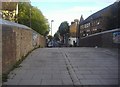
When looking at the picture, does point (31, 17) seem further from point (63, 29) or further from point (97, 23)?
point (63, 29)

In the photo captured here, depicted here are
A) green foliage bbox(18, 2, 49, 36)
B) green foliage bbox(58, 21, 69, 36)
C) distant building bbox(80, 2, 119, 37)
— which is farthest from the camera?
green foliage bbox(58, 21, 69, 36)

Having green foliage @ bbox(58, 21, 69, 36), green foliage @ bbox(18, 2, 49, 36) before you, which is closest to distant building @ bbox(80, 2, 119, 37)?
green foliage @ bbox(18, 2, 49, 36)

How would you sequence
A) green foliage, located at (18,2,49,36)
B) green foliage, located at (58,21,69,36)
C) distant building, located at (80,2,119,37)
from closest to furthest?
1. green foliage, located at (18,2,49,36)
2. distant building, located at (80,2,119,37)
3. green foliage, located at (58,21,69,36)

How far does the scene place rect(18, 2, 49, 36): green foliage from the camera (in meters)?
65.7

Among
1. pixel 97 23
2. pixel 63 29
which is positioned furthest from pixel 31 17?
pixel 63 29

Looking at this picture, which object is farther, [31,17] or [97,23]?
[97,23]

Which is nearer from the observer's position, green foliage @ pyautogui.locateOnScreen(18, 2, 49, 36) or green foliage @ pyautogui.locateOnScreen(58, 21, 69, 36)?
green foliage @ pyautogui.locateOnScreen(18, 2, 49, 36)

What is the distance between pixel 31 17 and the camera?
66.9 meters

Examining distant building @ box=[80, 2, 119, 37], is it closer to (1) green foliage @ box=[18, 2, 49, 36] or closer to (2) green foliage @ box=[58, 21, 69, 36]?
(1) green foliage @ box=[18, 2, 49, 36]

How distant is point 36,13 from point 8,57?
188 feet

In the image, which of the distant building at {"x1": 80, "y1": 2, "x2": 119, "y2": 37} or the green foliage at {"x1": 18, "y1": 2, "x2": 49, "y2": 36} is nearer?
the green foliage at {"x1": 18, "y1": 2, "x2": 49, "y2": 36}

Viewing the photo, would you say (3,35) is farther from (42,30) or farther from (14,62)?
(42,30)

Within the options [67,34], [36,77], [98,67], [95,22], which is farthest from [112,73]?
[67,34]

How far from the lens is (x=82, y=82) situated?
34.0 feet
